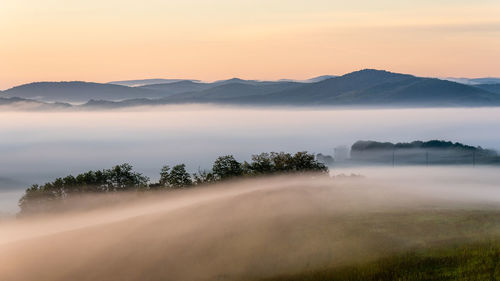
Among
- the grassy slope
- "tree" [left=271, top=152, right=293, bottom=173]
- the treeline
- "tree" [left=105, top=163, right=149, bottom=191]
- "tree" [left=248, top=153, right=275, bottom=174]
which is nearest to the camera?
the grassy slope

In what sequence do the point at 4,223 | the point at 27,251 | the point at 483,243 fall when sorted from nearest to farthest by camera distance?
the point at 483,243 < the point at 27,251 < the point at 4,223

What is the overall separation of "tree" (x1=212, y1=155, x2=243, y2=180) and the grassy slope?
7178 centimetres

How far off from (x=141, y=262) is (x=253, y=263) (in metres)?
14.6

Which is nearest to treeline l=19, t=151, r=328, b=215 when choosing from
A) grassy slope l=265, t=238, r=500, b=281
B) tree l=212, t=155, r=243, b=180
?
tree l=212, t=155, r=243, b=180

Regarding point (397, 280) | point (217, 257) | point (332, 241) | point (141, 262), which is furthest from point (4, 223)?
point (397, 280)

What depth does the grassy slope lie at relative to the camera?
194ft

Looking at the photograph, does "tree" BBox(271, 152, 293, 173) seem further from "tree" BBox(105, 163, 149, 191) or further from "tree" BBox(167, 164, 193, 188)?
"tree" BBox(105, 163, 149, 191)

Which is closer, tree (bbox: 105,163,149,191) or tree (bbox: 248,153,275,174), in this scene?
tree (bbox: 105,163,149,191)

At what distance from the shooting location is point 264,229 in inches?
3334

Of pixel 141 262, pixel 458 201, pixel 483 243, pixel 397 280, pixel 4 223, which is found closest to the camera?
pixel 397 280

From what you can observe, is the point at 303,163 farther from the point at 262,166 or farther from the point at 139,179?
the point at 139,179

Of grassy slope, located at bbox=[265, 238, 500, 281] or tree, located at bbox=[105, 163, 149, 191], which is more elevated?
tree, located at bbox=[105, 163, 149, 191]

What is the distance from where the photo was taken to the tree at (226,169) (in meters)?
134

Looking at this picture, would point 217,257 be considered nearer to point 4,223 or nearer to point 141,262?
point 141,262
